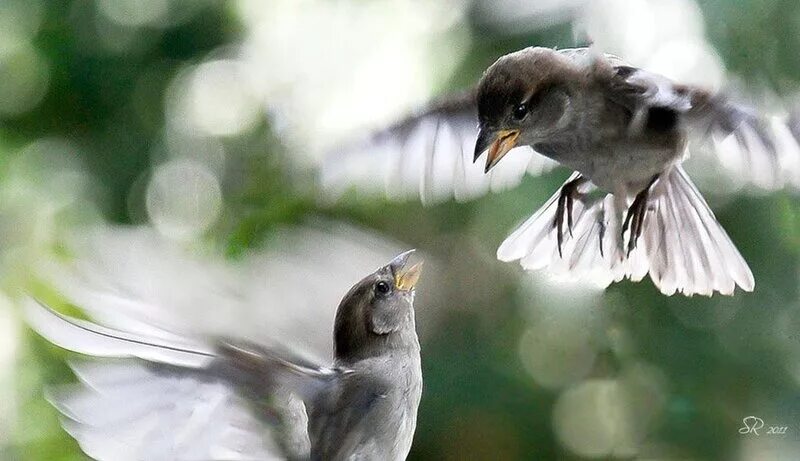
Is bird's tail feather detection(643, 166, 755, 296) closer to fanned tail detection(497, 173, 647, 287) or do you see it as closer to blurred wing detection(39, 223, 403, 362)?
fanned tail detection(497, 173, 647, 287)

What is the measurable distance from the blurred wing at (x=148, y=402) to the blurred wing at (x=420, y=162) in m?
0.12

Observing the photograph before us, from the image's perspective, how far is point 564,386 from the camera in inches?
42.1

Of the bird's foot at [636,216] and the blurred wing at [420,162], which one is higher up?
the blurred wing at [420,162]

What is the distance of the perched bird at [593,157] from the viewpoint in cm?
41

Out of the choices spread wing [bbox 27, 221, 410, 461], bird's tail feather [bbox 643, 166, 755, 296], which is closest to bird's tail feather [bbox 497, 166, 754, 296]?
bird's tail feather [bbox 643, 166, 755, 296]

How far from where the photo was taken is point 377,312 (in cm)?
47

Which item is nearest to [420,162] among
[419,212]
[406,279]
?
[406,279]

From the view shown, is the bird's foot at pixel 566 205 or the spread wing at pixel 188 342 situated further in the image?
the bird's foot at pixel 566 205

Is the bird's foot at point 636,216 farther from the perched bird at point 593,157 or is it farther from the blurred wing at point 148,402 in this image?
the blurred wing at point 148,402

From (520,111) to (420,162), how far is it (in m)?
0.10

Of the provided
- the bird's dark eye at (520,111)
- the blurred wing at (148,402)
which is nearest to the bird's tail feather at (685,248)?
the bird's dark eye at (520,111)

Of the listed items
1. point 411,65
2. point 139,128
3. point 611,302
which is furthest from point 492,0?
point 139,128

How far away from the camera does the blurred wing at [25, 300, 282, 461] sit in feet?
1.13

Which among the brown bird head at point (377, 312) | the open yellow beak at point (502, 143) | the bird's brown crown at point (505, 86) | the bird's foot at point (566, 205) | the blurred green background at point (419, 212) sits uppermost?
the bird's brown crown at point (505, 86)
